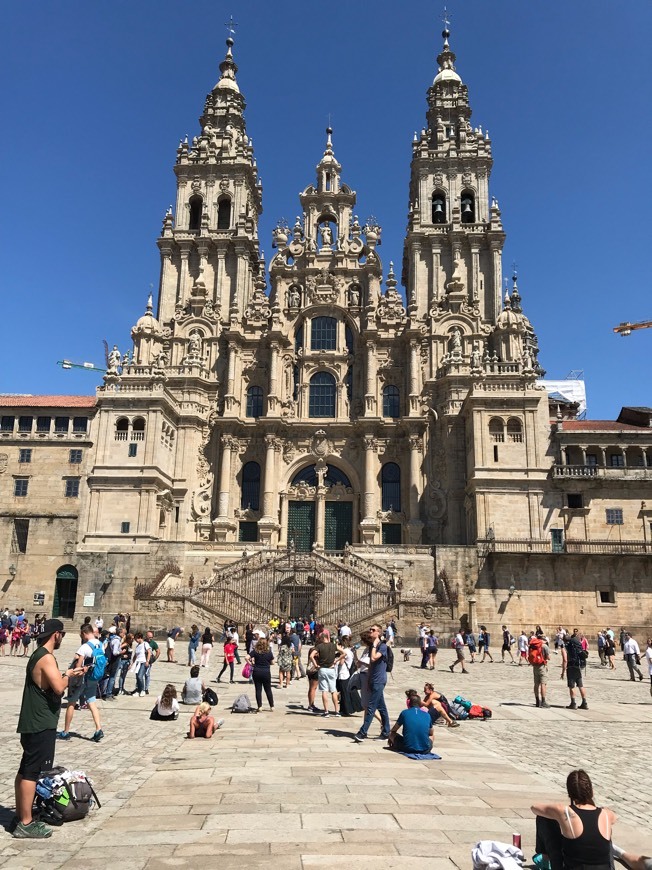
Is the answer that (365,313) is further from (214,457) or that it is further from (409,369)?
(214,457)

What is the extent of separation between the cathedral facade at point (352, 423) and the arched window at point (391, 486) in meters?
0.10

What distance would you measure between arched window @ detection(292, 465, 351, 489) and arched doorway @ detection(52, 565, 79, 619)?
53.7 feet

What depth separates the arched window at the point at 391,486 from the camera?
50000 millimetres

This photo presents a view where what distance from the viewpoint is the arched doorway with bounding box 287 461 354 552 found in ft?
164

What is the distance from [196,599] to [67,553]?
11491 mm

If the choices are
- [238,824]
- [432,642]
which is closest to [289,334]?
[432,642]

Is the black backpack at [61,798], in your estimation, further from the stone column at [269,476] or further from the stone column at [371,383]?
the stone column at [371,383]

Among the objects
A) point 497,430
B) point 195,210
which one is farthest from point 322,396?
point 195,210

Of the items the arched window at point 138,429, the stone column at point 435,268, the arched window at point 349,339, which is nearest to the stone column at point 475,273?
the stone column at point 435,268

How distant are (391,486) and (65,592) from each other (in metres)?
22.5

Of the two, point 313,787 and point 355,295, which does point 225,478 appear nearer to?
point 355,295

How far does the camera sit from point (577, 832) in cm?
588

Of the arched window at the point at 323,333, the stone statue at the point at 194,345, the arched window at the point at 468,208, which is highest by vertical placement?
A: the arched window at the point at 468,208

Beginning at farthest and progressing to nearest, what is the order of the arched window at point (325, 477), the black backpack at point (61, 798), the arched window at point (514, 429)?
the arched window at point (325, 477) < the arched window at point (514, 429) < the black backpack at point (61, 798)
